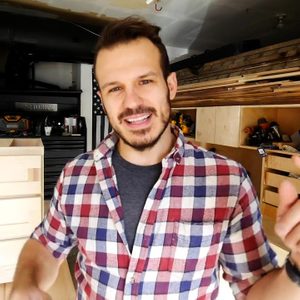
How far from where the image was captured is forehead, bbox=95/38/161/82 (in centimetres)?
115

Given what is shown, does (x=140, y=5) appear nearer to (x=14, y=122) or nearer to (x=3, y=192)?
(x=14, y=122)

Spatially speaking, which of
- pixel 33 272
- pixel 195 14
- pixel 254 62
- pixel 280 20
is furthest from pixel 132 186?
pixel 280 20

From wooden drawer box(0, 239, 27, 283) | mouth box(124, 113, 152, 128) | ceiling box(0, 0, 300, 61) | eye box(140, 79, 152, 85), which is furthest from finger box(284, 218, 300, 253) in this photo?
ceiling box(0, 0, 300, 61)

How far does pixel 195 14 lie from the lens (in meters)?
3.80

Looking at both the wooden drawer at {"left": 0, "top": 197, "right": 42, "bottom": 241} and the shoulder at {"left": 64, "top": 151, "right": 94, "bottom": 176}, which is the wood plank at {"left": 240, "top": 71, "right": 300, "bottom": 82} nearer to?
the shoulder at {"left": 64, "top": 151, "right": 94, "bottom": 176}

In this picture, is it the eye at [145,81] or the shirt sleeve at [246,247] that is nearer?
the shirt sleeve at [246,247]

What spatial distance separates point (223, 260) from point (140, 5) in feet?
11.0

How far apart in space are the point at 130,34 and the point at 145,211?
67 centimetres

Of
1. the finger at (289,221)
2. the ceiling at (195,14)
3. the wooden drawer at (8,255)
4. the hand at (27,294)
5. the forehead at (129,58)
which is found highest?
the ceiling at (195,14)

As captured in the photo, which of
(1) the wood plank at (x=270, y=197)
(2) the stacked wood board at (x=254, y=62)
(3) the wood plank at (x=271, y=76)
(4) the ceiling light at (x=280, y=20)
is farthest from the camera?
(4) the ceiling light at (x=280, y=20)

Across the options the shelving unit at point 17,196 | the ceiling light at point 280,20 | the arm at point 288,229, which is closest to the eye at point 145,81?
the arm at point 288,229

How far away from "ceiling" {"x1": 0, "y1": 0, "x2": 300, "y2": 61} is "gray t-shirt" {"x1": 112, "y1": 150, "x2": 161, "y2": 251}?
2.85 m

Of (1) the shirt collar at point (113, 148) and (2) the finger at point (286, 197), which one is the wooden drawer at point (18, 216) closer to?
(1) the shirt collar at point (113, 148)

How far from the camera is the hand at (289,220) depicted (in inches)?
27.0
